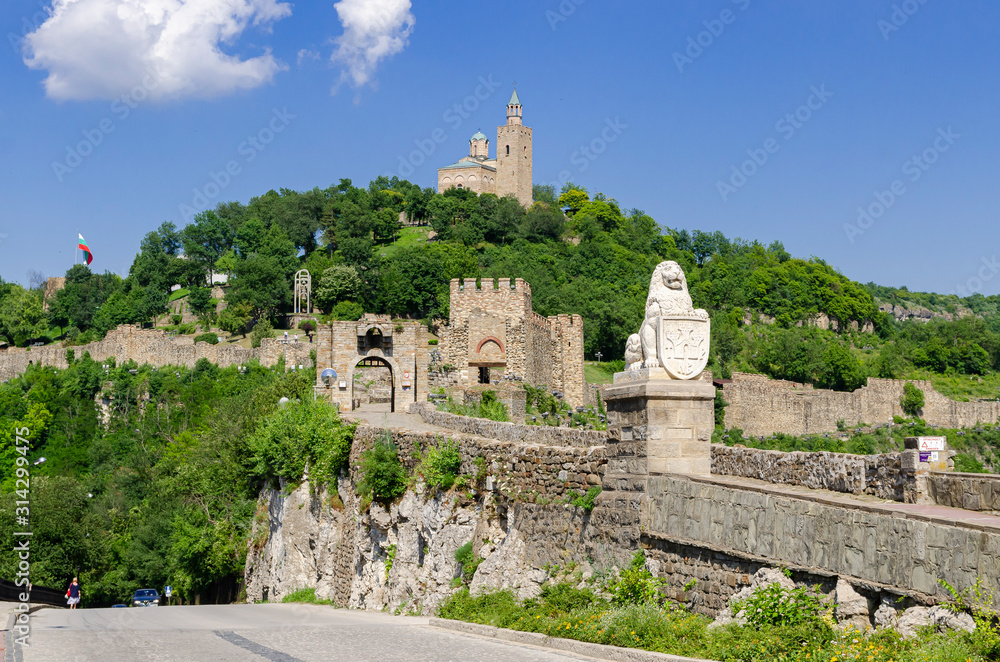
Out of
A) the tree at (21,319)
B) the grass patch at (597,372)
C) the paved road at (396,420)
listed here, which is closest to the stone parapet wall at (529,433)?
the paved road at (396,420)

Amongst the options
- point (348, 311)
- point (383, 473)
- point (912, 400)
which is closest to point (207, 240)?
point (348, 311)

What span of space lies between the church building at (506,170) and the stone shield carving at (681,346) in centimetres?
10555

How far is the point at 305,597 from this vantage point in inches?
745

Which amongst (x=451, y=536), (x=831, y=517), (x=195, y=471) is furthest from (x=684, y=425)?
(x=195, y=471)

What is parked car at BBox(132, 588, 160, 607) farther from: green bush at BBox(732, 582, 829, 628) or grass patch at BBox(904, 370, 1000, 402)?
grass patch at BBox(904, 370, 1000, 402)

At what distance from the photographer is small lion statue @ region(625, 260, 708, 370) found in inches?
374

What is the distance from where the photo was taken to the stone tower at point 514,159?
116m

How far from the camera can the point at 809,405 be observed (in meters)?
66.3

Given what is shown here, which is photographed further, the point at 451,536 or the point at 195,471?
the point at 195,471

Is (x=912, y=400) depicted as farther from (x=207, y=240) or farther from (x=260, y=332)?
(x=207, y=240)

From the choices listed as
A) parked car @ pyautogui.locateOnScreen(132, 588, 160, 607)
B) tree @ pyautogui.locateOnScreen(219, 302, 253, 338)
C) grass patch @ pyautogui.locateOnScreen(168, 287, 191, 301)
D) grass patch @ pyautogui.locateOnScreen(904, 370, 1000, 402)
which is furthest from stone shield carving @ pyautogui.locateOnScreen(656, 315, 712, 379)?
grass patch @ pyautogui.locateOnScreen(168, 287, 191, 301)

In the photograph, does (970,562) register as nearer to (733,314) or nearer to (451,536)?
(451,536)

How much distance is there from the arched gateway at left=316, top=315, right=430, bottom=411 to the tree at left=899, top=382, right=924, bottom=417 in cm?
5142

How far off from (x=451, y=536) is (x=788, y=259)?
3977 inches
